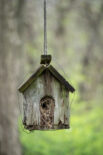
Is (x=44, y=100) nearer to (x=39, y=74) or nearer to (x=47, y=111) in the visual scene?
(x=47, y=111)

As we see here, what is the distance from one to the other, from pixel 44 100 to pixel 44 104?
0.05 metres

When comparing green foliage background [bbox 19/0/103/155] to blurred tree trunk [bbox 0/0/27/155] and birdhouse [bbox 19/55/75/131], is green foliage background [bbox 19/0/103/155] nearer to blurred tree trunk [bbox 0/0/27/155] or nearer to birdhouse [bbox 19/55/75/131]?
blurred tree trunk [bbox 0/0/27/155]

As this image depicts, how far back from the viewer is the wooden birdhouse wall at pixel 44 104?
15.4 feet

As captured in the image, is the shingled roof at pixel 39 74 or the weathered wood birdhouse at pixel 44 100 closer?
the shingled roof at pixel 39 74

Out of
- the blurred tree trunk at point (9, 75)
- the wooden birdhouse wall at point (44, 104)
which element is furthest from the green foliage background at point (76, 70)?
the wooden birdhouse wall at point (44, 104)

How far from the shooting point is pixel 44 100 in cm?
472

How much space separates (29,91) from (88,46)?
14.0m

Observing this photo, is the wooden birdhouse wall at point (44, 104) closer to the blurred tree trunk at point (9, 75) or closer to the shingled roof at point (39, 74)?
the shingled roof at point (39, 74)

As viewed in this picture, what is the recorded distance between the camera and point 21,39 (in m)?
11.9

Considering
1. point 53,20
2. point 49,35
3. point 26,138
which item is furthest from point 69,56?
point 26,138

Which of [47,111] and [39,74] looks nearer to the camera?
[39,74]

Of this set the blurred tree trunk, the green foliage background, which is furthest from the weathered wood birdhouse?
the blurred tree trunk

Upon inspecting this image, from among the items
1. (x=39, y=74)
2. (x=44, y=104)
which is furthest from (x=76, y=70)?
(x=39, y=74)

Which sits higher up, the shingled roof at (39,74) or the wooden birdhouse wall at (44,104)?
the shingled roof at (39,74)
